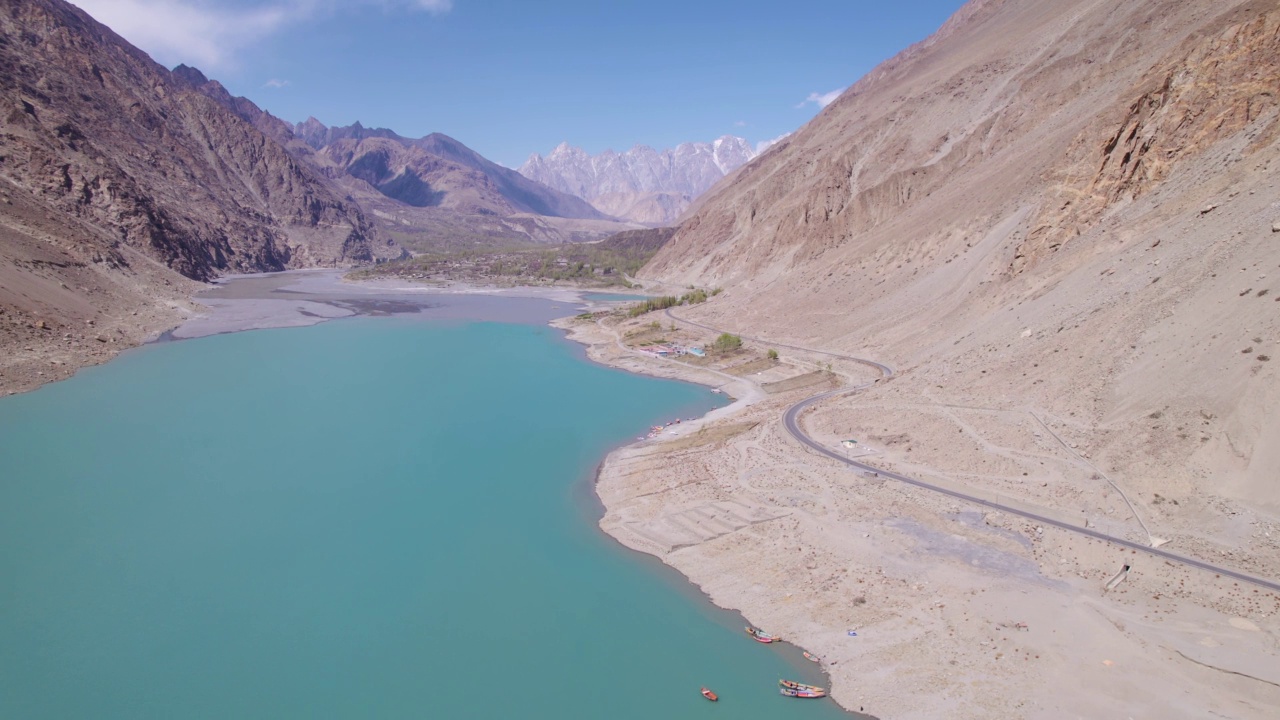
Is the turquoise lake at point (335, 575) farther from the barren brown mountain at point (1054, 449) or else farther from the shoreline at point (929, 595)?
the barren brown mountain at point (1054, 449)

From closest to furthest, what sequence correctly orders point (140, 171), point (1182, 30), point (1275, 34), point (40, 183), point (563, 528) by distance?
point (563, 528) → point (1275, 34) → point (1182, 30) → point (40, 183) → point (140, 171)

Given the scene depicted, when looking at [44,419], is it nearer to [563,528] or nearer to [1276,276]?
[563,528]

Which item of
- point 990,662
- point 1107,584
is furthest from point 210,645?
point 1107,584

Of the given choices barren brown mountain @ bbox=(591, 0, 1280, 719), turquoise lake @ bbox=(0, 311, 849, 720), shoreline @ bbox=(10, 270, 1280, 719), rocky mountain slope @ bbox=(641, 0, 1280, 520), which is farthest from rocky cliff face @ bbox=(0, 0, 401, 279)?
shoreline @ bbox=(10, 270, 1280, 719)

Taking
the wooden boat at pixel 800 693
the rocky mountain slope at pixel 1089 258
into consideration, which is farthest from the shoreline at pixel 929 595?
the rocky mountain slope at pixel 1089 258

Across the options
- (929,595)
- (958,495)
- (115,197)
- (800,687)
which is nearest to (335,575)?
(800,687)

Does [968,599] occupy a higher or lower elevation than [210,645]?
higher

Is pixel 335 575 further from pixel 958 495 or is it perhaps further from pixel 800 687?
pixel 958 495
